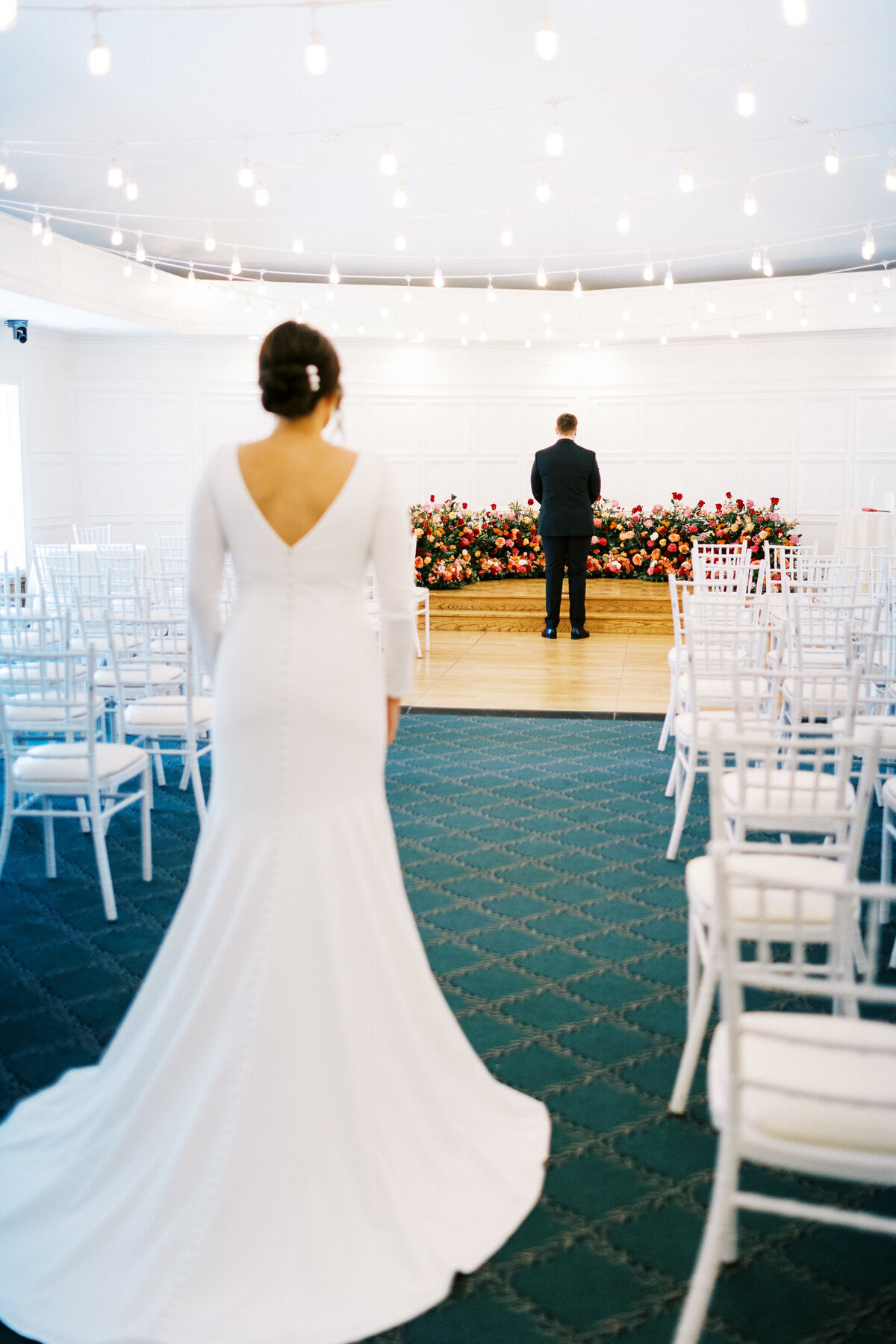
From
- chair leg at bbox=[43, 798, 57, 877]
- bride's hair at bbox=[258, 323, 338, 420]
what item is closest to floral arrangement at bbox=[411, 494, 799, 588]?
chair leg at bbox=[43, 798, 57, 877]

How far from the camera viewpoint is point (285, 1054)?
2311mm

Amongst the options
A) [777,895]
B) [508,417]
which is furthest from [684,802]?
[508,417]

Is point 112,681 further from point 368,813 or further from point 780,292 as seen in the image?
point 780,292

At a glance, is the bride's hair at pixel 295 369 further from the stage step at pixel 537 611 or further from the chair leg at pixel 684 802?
the stage step at pixel 537 611

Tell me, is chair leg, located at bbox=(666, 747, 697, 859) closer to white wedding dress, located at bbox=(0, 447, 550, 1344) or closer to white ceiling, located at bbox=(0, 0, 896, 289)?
white wedding dress, located at bbox=(0, 447, 550, 1344)

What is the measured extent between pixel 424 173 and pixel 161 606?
428 centimetres

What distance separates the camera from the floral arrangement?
1212 centimetres

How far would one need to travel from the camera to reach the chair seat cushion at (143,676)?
552 cm

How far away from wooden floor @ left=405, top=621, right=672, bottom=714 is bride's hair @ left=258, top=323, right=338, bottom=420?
5.35 metres

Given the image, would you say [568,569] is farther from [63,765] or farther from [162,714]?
[63,765]

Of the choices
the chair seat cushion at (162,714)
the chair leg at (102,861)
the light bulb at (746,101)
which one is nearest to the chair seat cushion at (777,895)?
the chair leg at (102,861)

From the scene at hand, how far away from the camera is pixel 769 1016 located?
2.19 metres

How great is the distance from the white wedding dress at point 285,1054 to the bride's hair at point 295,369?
0.53 ft

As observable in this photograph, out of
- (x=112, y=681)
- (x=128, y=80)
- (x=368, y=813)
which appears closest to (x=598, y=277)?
(x=128, y=80)
